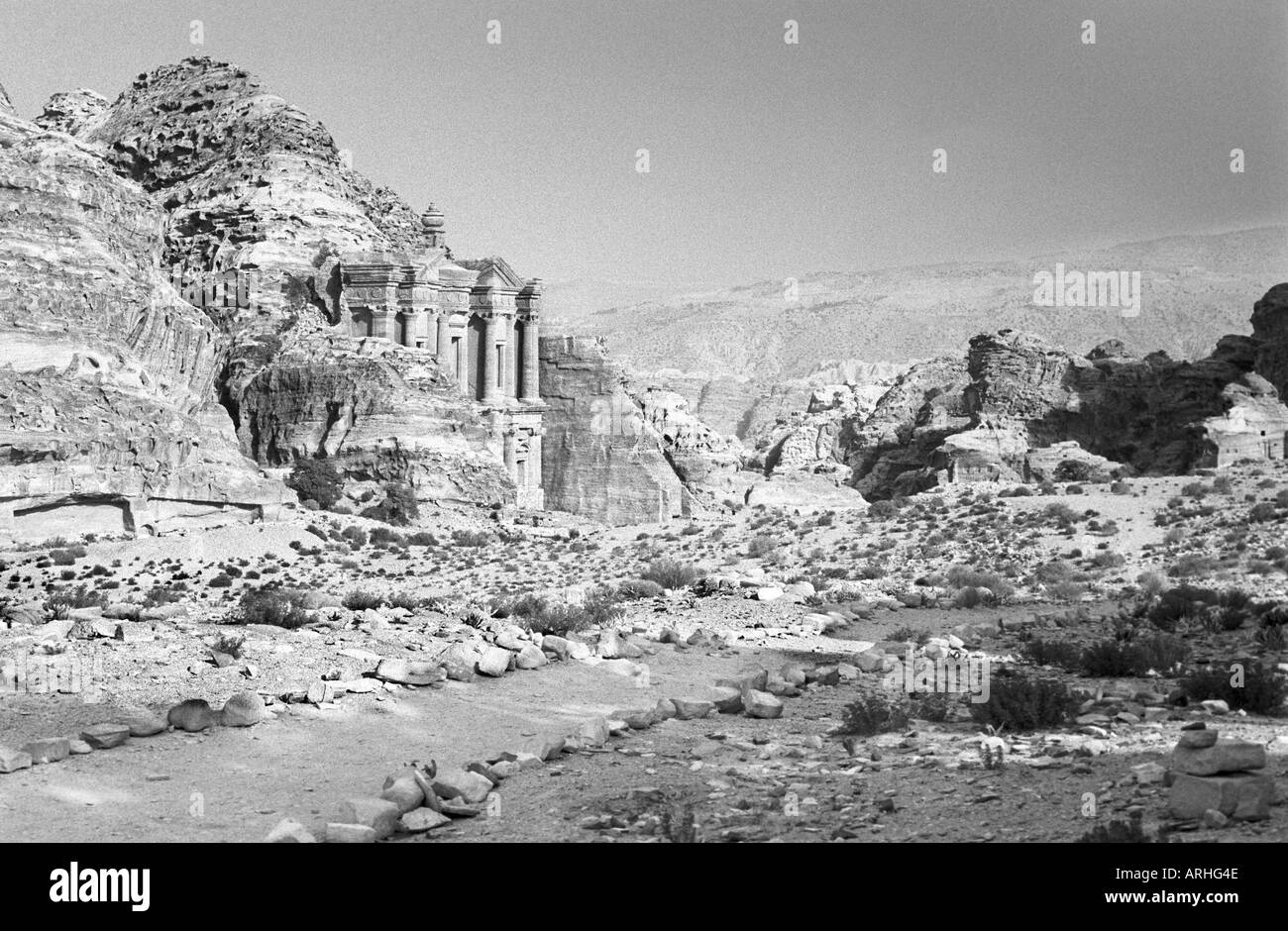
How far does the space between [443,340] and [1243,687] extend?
1722 inches

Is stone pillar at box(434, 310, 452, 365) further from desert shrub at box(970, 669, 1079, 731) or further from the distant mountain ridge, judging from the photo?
the distant mountain ridge

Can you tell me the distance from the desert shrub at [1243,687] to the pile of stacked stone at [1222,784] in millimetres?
3660

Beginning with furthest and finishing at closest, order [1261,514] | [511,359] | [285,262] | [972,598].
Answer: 1. [511,359]
2. [285,262]
3. [1261,514]
4. [972,598]

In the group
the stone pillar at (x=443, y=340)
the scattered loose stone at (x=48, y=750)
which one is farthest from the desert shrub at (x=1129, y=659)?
the stone pillar at (x=443, y=340)

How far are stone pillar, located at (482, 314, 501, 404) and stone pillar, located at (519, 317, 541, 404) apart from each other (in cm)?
141

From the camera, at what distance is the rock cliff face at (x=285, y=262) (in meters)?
44.6

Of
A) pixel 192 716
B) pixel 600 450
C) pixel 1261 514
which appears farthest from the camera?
pixel 600 450

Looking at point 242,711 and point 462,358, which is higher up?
point 462,358

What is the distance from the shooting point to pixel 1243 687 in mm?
12727

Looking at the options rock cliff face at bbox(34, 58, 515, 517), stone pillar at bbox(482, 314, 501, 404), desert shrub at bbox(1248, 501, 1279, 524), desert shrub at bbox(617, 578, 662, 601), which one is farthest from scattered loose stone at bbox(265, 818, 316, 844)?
stone pillar at bbox(482, 314, 501, 404)

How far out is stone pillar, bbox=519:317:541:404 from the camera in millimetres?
57188

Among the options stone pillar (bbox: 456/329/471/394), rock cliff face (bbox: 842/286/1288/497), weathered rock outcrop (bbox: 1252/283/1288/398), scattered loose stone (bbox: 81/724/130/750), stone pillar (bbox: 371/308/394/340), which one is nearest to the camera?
scattered loose stone (bbox: 81/724/130/750)

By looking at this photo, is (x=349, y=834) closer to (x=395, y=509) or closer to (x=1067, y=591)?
(x=1067, y=591)

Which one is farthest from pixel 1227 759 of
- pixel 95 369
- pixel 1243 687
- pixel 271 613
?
pixel 95 369
